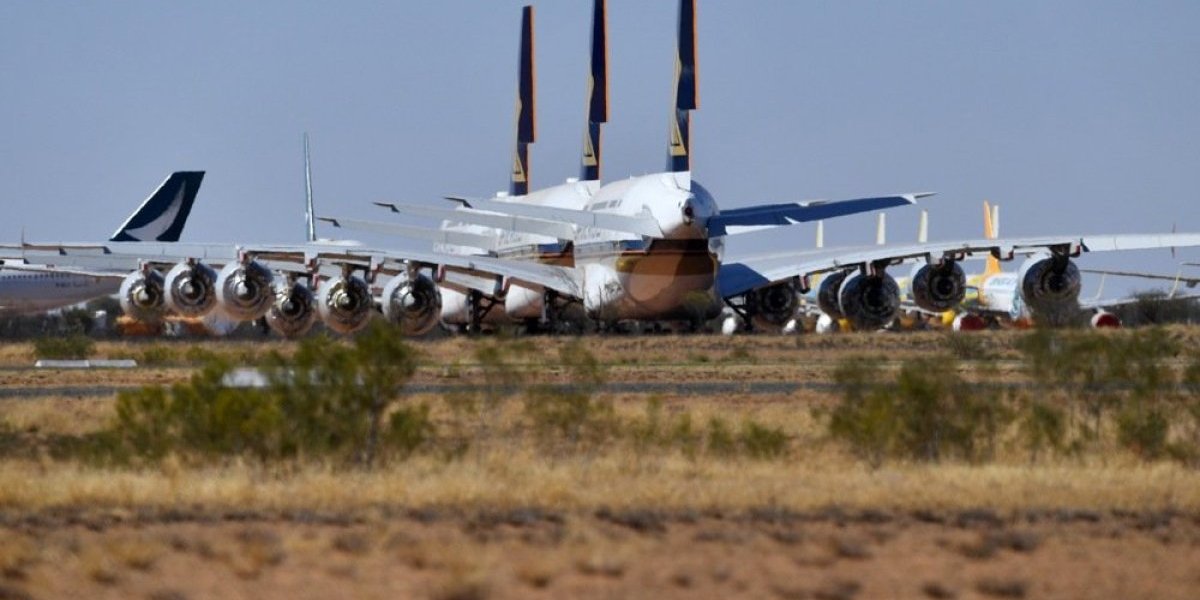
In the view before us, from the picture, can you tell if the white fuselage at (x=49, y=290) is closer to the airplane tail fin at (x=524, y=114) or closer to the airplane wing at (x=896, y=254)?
the airplane tail fin at (x=524, y=114)

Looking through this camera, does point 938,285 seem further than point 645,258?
No

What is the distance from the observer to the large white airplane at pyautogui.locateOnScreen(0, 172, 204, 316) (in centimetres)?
9344

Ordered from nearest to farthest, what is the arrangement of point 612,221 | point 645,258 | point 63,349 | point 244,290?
1. point 63,349
2. point 612,221
3. point 244,290
4. point 645,258

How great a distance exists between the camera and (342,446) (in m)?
25.6

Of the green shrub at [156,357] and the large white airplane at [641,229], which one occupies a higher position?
the large white airplane at [641,229]

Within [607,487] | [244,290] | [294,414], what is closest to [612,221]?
[244,290]

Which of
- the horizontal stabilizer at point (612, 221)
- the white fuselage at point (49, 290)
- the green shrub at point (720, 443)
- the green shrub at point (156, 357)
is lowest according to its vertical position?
the green shrub at point (720, 443)

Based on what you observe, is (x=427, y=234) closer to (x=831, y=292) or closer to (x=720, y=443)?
(x=831, y=292)

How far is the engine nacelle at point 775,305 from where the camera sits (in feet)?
217

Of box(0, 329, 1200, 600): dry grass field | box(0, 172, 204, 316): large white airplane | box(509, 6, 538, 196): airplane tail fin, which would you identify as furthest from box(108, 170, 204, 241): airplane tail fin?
box(0, 329, 1200, 600): dry grass field

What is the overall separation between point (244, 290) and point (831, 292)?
1626 centimetres

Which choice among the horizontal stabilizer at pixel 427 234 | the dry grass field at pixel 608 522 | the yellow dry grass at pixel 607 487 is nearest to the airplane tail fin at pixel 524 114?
the horizontal stabilizer at pixel 427 234

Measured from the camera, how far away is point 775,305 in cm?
6669

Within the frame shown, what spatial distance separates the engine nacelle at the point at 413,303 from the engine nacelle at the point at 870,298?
11.2 meters
